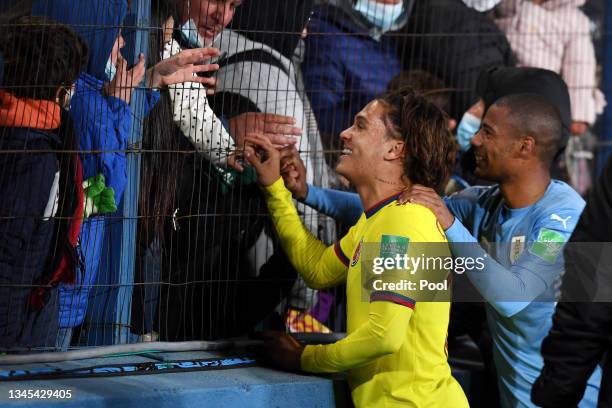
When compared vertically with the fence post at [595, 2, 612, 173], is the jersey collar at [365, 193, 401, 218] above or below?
below

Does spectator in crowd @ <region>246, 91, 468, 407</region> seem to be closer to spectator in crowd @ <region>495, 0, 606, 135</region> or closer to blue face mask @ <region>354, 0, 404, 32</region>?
blue face mask @ <region>354, 0, 404, 32</region>

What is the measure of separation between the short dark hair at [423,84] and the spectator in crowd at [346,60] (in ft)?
0.32

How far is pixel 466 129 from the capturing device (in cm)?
604

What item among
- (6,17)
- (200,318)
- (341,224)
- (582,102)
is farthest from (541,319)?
(582,102)

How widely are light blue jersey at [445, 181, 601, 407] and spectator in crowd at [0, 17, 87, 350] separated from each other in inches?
65.2

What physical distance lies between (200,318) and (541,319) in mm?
1548

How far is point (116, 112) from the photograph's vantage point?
451 centimetres

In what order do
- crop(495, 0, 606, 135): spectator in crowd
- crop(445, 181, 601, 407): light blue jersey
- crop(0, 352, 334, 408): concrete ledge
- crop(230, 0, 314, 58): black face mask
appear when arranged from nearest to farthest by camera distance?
crop(0, 352, 334, 408): concrete ledge, crop(445, 181, 601, 407): light blue jersey, crop(230, 0, 314, 58): black face mask, crop(495, 0, 606, 135): spectator in crowd

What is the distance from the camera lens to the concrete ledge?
396cm

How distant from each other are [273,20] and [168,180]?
0.92 metres

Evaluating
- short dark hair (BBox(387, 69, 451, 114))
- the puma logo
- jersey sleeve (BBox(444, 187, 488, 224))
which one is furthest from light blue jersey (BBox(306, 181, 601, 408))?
short dark hair (BBox(387, 69, 451, 114))

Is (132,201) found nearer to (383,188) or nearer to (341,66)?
(383,188)

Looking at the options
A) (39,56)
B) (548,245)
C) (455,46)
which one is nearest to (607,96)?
(455,46)

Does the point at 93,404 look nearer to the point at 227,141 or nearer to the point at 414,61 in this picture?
the point at 227,141
